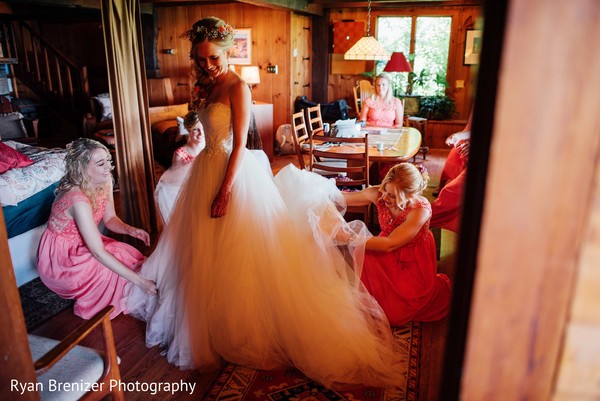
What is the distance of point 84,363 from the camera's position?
1599 millimetres

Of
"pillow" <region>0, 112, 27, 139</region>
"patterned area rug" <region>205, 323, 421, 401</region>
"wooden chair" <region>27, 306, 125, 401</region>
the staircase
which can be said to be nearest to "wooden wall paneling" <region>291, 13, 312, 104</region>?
the staircase

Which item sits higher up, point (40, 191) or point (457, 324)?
point (457, 324)

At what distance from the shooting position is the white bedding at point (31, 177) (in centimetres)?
286

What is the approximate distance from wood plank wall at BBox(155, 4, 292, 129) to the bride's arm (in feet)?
17.4

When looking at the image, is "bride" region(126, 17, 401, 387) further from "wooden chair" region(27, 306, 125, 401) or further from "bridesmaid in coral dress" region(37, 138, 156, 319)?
"wooden chair" region(27, 306, 125, 401)

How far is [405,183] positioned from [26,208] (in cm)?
241

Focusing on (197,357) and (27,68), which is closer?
(197,357)

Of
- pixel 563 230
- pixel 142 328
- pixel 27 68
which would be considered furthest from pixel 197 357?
pixel 27 68

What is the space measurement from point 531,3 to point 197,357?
Result: 207cm

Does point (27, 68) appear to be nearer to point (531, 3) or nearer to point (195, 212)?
point (195, 212)

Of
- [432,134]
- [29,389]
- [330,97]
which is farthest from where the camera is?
[330,97]

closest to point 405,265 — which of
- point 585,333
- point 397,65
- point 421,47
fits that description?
point 585,333

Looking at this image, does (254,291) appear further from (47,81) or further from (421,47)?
(47,81)

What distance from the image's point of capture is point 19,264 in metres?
2.84
